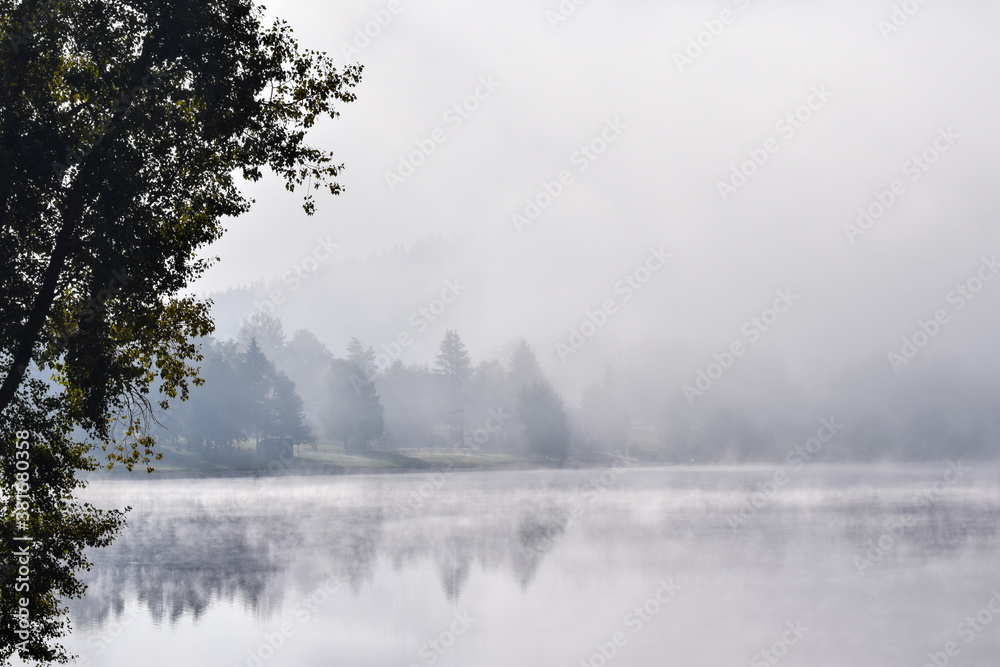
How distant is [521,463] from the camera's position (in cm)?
19138

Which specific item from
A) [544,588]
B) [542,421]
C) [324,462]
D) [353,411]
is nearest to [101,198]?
[544,588]

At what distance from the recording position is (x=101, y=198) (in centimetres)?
1795

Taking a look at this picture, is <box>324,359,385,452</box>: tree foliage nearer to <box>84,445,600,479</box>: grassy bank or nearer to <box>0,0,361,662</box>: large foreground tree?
<box>84,445,600,479</box>: grassy bank

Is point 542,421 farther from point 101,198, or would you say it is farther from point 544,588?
point 101,198

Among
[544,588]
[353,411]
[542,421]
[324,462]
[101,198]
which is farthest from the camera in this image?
[542,421]

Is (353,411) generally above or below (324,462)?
above

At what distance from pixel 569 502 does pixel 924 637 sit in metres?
59.9

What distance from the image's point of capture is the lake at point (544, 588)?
30234 millimetres

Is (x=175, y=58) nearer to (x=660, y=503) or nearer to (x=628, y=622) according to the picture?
(x=628, y=622)

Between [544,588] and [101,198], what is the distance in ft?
95.1

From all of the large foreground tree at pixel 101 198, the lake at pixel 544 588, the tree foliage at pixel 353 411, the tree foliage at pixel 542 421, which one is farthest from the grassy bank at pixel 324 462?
the large foreground tree at pixel 101 198

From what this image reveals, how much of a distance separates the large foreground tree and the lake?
1226cm

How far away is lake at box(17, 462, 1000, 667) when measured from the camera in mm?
30234

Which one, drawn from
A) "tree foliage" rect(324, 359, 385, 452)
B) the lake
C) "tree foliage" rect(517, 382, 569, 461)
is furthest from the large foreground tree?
"tree foliage" rect(517, 382, 569, 461)
